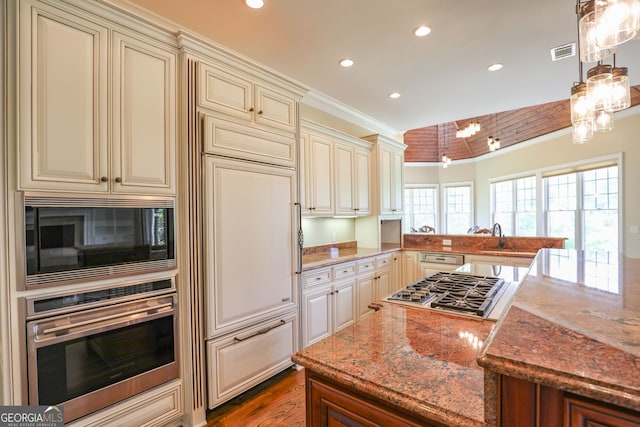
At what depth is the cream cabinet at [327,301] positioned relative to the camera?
9.55 ft

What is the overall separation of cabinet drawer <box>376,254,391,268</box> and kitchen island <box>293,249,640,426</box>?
2525 mm

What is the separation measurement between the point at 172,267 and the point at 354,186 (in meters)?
2.56

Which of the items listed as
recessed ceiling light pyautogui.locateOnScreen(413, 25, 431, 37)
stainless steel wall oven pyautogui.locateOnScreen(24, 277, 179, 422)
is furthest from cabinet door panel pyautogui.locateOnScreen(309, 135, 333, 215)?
stainless steel wall oven pyautogui.locateOnScreen(24, 277, 179, 422)

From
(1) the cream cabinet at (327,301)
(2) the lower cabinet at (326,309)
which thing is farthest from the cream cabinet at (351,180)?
(2) the lower cabinet at (326,309)

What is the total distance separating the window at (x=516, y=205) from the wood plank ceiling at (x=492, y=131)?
39.3 inches

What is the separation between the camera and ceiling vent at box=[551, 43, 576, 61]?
2537 mm

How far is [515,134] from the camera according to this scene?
22.5 ft

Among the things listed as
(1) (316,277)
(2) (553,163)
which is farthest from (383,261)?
(2) (553,163)

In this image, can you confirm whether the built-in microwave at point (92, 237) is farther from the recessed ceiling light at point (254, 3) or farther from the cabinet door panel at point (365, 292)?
the cabinet door panel at point (365, 292)

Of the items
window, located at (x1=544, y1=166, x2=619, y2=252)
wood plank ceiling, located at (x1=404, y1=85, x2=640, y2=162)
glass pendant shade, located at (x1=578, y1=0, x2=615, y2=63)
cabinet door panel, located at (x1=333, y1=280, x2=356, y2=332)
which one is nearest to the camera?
glass pendant shade, located at (x1=578, y1=0, x2=615, y2=63)

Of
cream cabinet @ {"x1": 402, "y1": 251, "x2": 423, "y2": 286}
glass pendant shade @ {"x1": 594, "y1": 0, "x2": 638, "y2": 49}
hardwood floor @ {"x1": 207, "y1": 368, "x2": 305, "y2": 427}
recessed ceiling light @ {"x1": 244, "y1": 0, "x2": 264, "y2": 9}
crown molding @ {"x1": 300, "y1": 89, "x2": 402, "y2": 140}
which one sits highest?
recessed ceiling light @ {"x1": 244, "y1": 0, "x2": 264, "y2": 9}

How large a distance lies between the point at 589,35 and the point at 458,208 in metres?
8.04

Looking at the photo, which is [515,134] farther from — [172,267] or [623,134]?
[172,267]

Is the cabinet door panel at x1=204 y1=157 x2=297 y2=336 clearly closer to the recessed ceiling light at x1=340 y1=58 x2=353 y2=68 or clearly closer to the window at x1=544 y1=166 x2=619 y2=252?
the recessed ceiling light at x1=340 y1=58 x2=353 y2=68
